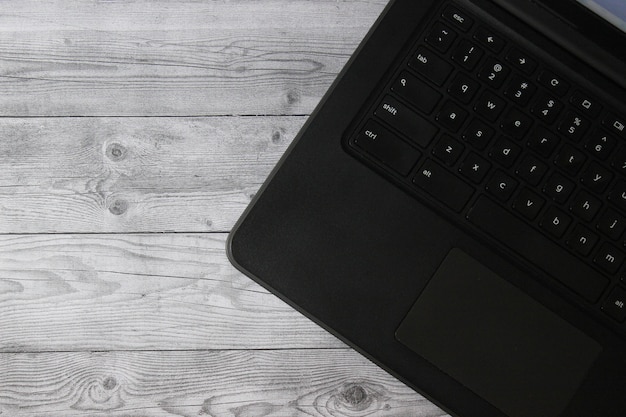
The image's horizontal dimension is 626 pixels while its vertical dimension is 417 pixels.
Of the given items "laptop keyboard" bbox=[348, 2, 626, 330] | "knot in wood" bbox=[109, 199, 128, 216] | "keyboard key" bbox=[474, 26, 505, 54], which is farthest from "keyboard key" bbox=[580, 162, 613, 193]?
"knot in wood" bbox=[109, 199, 128, 216]

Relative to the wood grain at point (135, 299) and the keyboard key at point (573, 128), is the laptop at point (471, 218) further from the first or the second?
the wood grain at point (135, 299)

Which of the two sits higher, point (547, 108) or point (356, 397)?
point (547, 108)

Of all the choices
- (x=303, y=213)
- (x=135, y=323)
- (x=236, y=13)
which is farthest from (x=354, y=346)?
(x=236, y=13)

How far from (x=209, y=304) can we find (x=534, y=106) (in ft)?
1.01

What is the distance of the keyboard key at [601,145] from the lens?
0.50 metres

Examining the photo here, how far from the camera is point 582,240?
49 cm

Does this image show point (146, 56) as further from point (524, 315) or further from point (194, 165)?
point (524, 315)

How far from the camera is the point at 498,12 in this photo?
0.52 metres

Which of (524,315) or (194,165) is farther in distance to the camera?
(194,165)

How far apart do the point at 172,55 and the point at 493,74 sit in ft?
0.93

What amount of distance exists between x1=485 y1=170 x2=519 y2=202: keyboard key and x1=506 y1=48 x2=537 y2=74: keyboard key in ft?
0.27

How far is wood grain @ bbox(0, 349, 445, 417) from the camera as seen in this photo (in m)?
0.59

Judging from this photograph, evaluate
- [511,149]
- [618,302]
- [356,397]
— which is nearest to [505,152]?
[511,149]

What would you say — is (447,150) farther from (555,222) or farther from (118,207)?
(118,207)
